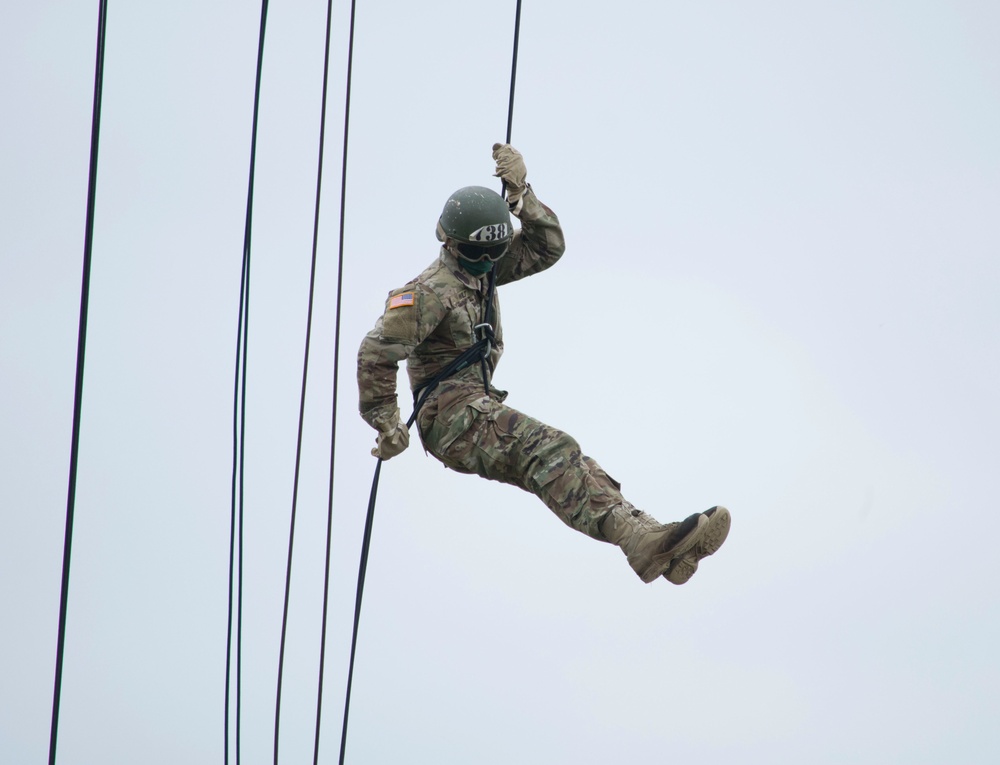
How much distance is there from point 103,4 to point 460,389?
132 inches

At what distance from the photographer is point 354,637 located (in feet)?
44.9

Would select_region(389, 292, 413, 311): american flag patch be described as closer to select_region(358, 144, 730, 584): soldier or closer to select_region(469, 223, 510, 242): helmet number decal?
select_region(358, 144, 730, 584): soldier

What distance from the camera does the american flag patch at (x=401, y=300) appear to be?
1230cm

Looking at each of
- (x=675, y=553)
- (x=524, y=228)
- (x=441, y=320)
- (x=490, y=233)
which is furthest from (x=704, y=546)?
(x=524, y=228)

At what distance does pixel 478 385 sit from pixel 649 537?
1.72m

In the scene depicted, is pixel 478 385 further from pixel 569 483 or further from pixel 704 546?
pixel 704 546

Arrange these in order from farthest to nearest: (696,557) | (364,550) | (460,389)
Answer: (364,550), (460,389), (696,557)

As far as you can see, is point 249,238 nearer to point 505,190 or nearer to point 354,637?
point 505,190

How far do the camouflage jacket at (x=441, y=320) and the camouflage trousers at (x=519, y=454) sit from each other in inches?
6.2

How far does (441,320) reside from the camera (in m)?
12.5

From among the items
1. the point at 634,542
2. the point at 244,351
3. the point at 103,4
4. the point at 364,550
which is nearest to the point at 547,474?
the point at 634,542

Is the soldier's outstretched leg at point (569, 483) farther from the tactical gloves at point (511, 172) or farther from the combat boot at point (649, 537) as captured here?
the tactical gloves at point (511, 172)

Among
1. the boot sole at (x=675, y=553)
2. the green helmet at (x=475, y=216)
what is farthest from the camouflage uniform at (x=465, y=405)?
the boot sole at (x=675, y=553)

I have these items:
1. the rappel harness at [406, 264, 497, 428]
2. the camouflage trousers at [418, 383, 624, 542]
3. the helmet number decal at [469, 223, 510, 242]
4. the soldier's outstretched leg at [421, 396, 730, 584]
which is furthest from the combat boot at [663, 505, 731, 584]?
the helmet number decal at [469, 223, 510, 242]
